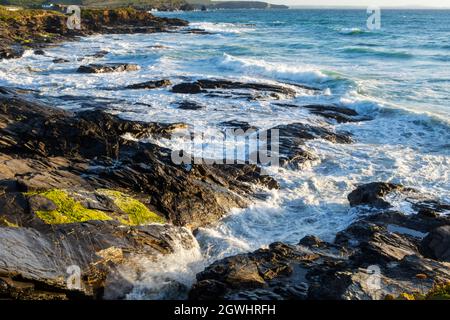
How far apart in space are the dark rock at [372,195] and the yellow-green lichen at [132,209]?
211 inches

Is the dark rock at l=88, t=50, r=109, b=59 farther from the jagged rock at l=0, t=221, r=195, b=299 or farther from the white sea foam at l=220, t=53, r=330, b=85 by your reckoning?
the jagged rock at l=0, t=221, r=195, b=299

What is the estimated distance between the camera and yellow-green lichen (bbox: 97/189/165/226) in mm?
10297

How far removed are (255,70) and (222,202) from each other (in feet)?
84.6

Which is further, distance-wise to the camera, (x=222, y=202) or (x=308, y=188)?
(x=308, y=188)

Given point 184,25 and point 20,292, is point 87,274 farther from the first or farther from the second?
point 184,25

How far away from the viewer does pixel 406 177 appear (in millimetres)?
15836

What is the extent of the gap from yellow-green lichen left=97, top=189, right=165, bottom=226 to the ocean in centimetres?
117

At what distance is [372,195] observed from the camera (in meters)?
12.9

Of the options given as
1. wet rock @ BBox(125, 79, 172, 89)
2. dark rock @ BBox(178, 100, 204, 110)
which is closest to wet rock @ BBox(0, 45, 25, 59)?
wet rock @ BBox(125, 79, 172, 89)

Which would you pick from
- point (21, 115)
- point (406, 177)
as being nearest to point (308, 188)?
point (406, 177)

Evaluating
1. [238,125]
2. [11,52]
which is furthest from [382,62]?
[11,52]

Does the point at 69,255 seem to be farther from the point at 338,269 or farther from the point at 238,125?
the point at 238,125

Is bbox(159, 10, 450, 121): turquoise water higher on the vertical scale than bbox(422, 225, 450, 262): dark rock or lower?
higher

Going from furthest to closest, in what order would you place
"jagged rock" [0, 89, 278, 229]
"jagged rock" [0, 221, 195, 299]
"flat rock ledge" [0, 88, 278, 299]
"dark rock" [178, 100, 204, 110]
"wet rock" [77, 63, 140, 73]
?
1. "wet rock" [77, 63, 140, 73]
2. "dark rock" [178, 100, 204, 110]
3. "jagged rock" [0, 89, 278, 229]
4. "flat rock ledge" [0, 88, 278, 299]
5. "jagged rock" [0, 221, 195, 299]
